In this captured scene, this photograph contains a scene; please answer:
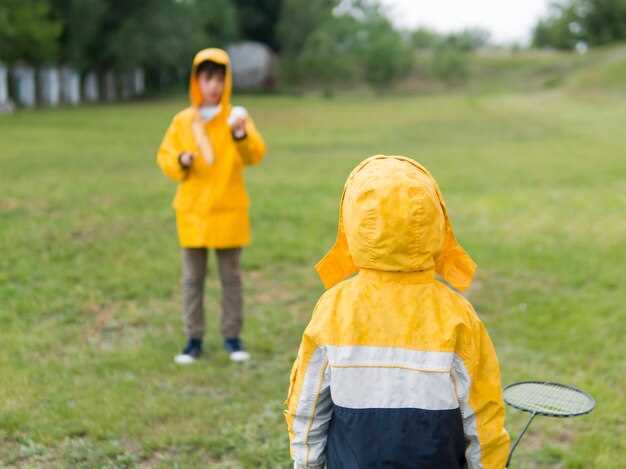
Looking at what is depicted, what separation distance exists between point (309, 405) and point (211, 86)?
A: 2761 millimetres

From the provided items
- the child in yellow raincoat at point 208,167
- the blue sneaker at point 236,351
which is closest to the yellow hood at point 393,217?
the child in yellow raincoat at point 208,167

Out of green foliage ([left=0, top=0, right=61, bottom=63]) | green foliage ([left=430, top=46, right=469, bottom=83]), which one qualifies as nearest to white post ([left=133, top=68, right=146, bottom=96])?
green foliage ([left=0, top=0, right=61, bottom=63])

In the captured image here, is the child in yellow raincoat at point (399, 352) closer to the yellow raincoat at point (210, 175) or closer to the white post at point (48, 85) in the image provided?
the yellow raincoat at point (210, 175)

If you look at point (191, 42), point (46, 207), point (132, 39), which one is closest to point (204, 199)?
point (46, 207)

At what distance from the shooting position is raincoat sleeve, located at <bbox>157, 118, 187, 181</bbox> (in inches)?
170

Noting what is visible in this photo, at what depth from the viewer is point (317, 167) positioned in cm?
1339

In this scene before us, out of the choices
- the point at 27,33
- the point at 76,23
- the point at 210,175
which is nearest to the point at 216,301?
the point at 210,175

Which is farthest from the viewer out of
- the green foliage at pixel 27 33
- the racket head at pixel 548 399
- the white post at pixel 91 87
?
the white post at pixel 91 87

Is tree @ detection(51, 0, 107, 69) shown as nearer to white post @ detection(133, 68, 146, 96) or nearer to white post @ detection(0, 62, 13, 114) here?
white post @ detection(0, 62, 13, 114)

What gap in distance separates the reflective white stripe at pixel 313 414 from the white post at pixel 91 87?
39750 mm

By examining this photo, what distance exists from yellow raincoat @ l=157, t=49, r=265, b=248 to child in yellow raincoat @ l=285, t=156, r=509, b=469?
94.4 inches

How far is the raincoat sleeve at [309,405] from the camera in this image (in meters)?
2.06

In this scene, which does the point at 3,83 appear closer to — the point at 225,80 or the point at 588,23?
the point at 225,80

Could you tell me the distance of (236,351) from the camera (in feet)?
15.8
